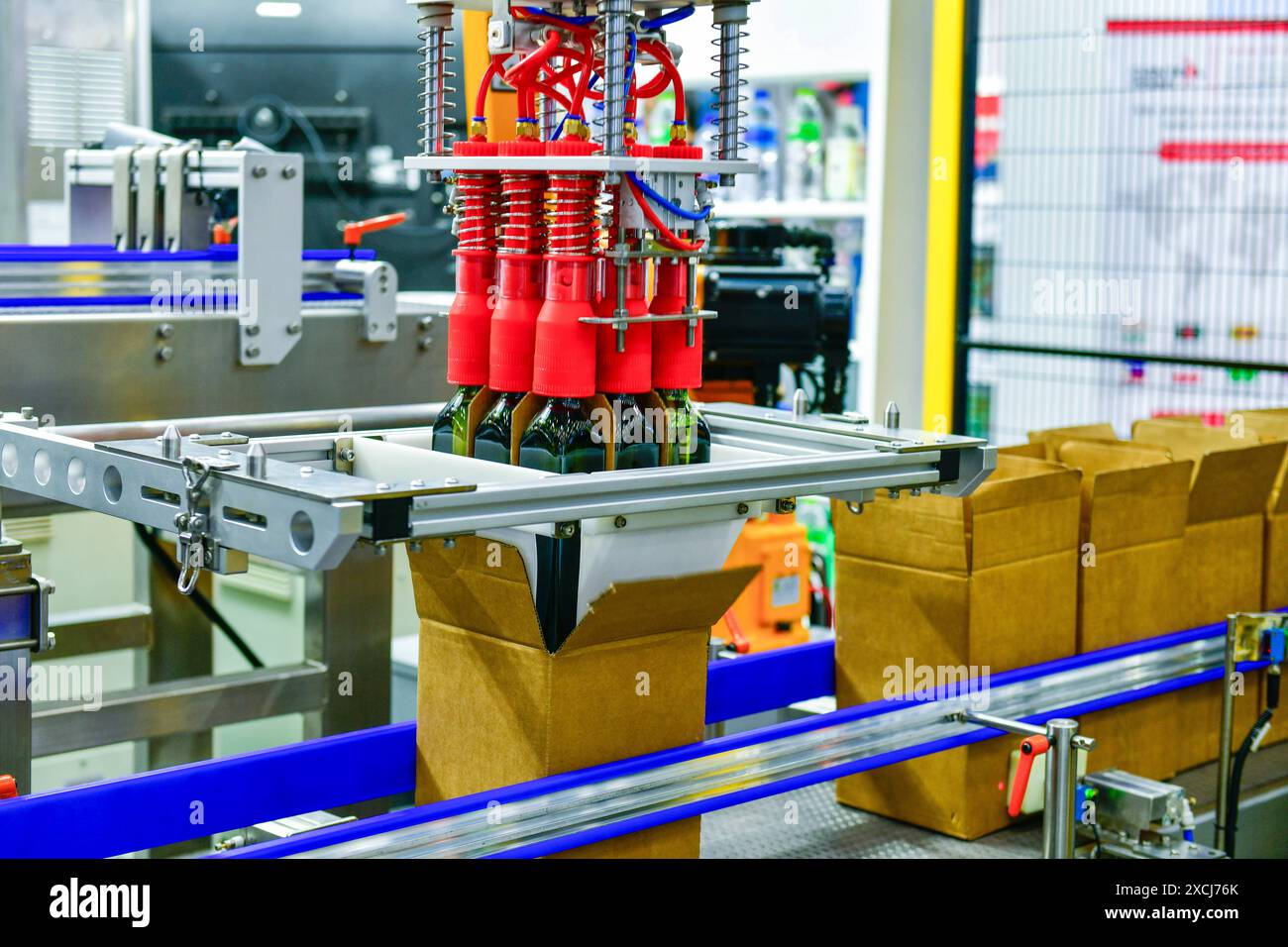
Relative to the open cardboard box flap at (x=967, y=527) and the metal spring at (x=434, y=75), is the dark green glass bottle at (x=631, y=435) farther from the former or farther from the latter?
the open cardboard box flap at (x=967, y=527)

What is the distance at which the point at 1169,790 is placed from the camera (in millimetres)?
1732

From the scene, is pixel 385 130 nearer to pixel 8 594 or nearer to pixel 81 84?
pixel 81 84

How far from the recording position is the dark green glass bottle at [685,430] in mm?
1434

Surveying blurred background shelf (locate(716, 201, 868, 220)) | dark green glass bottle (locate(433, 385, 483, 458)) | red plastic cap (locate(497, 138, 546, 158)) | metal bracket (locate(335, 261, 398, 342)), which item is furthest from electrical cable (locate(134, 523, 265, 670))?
blurred background shelf (locate(716, 201, 868, 220))

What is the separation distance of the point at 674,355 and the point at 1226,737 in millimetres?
1035

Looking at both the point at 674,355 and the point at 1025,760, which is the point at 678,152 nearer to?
the point at 674,355

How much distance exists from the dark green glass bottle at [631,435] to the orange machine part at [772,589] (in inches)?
49.3

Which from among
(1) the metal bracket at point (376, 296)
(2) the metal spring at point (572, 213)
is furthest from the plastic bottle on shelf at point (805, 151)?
(2) the metal spring at point (572, 213)

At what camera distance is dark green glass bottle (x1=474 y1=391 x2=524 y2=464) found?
1.37 m

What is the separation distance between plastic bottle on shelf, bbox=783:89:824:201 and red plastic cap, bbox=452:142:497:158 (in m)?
2.99

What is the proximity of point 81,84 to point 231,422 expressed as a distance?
121 inches

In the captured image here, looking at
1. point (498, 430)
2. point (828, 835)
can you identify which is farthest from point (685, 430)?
point (828, 835)


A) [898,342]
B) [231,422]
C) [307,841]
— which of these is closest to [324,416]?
[231,422]

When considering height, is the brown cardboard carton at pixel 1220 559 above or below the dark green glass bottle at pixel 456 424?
below
